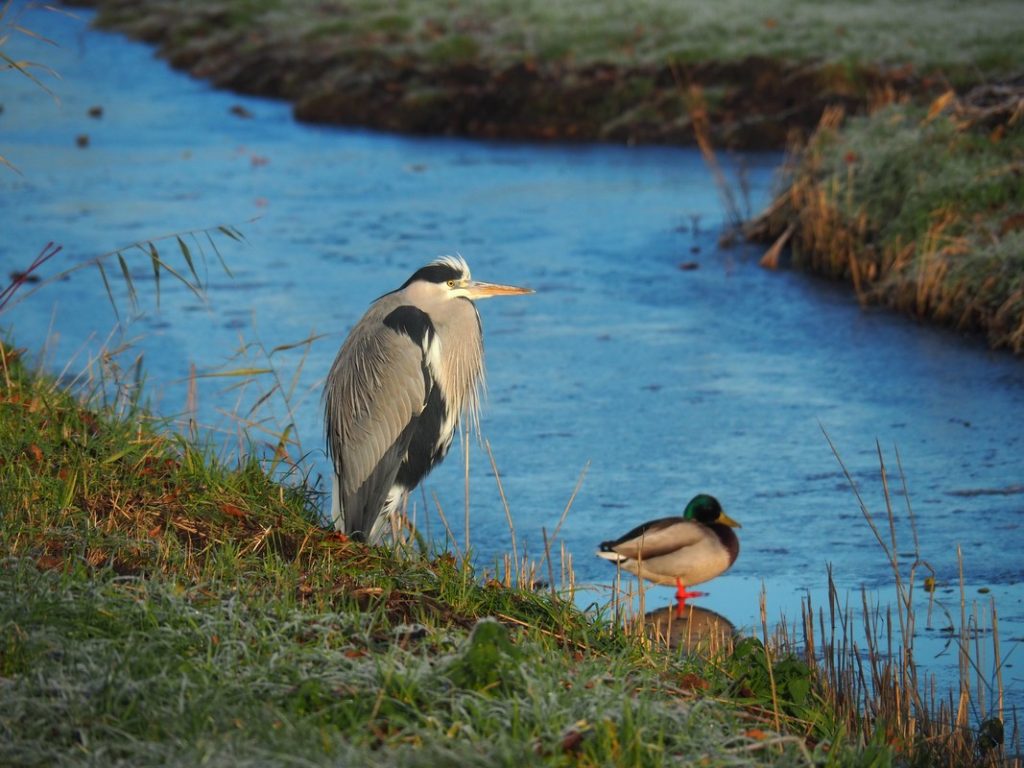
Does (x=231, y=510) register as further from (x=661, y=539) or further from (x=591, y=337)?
(x=591, y=337)

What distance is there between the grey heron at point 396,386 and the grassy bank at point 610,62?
32.6 feet

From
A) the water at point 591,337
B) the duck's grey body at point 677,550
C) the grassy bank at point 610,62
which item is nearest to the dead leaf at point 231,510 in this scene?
the water at point 591,337

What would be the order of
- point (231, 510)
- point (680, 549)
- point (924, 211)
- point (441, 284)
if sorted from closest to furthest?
point (231, 510) → point (441, 284) → point (680, 549) → point (924, 211)

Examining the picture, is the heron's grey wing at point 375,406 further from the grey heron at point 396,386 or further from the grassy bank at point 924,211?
the grassy bank at point 924,211

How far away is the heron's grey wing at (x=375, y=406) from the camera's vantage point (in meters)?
5.42

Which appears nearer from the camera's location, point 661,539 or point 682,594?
point 661,539

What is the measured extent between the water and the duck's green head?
0.30 meters

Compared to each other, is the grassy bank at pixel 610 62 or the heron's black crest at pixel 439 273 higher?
the grassy bank at pixel 610 62

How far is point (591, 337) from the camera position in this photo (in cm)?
987

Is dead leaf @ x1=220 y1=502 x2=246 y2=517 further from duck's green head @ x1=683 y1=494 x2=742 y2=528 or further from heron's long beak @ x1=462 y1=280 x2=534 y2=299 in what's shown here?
duck's green head @ x1=683 y1=494 x2=742 y2=528

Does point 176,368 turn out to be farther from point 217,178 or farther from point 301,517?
point 217,178

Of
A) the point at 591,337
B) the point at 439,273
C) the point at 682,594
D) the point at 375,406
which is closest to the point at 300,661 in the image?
the point at 375,406

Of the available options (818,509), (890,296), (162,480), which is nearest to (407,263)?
(890,296)

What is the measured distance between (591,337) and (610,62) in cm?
1063
